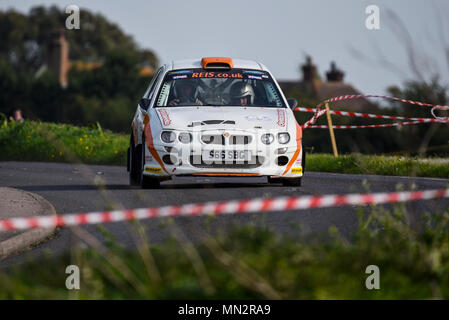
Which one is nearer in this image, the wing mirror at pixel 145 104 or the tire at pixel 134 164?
the wing mirror at pixel 145 104

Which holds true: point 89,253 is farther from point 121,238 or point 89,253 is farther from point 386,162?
point 386,162

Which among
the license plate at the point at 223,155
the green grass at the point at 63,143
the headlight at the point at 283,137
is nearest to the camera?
the license plate at the point at 223,155

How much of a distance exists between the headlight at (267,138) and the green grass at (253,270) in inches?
190

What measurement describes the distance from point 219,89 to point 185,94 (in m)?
0.60

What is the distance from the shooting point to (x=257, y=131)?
11734 millimetres

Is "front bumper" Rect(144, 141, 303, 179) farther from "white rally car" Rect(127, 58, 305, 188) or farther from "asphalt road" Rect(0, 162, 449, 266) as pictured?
"asphalt road" Rect(0, 162, 449, 266)

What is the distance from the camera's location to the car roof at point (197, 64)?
44.0ft

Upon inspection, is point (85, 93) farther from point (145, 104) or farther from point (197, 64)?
point (145, 104)

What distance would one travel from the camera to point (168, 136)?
38.4ft

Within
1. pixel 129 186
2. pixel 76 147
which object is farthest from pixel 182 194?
pixel 76 147

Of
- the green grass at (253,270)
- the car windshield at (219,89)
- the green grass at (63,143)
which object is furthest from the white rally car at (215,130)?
the green grass at (63,143)

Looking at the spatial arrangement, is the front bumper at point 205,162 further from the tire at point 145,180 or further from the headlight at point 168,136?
the tire at point 145,180

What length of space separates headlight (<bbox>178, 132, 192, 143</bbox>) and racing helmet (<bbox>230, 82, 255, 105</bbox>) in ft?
5.04
